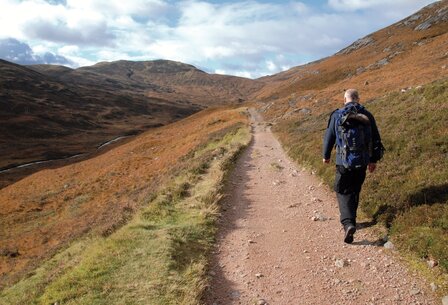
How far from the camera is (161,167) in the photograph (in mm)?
35625

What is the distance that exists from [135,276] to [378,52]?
3930 inches

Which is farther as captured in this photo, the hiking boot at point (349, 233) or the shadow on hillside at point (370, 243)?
the hiking boot at point (349, 233)

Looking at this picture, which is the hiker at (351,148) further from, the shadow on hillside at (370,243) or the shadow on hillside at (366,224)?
the shadow on hillside at (366,224)

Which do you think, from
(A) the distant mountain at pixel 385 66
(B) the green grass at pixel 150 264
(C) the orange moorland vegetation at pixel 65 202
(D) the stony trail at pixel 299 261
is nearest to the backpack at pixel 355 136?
(D) the stony trail at pixel 299 261

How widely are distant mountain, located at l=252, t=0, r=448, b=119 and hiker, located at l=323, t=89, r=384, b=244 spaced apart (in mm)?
36150

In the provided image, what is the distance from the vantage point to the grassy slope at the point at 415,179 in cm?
810

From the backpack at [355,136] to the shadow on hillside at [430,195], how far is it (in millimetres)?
1880

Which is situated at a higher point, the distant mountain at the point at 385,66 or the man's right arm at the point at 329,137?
the distant mountain at the point at 385,66

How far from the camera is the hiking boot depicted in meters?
8.80

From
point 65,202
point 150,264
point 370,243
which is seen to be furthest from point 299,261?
point 65,202

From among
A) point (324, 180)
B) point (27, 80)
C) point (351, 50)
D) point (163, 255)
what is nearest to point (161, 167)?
point (324, 180)

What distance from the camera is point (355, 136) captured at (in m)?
8.60

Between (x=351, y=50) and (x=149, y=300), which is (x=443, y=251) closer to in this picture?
(x=149, y=300)

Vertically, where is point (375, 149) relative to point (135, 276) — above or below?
above
